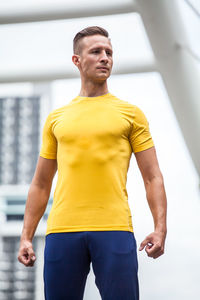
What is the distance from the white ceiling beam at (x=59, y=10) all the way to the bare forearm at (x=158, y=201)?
1909 millimetres

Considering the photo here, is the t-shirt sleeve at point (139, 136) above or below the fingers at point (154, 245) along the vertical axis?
above

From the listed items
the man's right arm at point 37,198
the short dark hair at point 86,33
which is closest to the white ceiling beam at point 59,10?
the short dark hair at point 86,33

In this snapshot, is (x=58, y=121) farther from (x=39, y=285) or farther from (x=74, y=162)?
(x=39, y=285)

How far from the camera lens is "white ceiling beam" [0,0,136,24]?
2.99 m

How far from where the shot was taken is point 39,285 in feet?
12.8

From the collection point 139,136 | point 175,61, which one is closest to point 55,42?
point 175,61

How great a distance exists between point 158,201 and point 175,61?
172cm

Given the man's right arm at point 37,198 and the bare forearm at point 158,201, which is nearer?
the bare forearm at point 158,201

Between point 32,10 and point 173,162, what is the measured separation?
2217mm

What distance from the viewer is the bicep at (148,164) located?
1398mm

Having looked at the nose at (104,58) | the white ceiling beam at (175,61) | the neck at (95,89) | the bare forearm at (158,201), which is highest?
the white ceiling beam at (175,61)

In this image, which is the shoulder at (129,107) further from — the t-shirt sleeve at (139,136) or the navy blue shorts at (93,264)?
the navy blue shorts at (93,264)

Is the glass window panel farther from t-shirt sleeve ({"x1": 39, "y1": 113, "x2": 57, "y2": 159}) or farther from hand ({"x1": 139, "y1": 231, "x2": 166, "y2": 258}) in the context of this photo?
hand ({"x1": 139, "y1": 231, "x2": 166, "y2": 258})

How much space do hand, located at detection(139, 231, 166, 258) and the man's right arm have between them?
0.39 m
